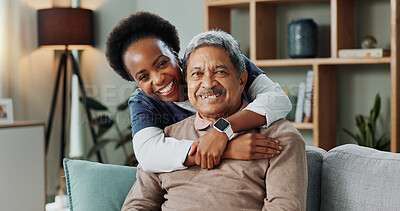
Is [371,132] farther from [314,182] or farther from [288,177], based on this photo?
[288,177]

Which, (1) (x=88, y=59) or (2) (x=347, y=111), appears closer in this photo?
(2) (x=347, y=111)

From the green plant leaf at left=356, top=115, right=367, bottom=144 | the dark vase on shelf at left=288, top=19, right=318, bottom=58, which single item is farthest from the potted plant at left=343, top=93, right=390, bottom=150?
the dark vase on shelf at left=288, top=19, right=318, bottom=58

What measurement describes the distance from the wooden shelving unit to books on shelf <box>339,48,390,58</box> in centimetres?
3

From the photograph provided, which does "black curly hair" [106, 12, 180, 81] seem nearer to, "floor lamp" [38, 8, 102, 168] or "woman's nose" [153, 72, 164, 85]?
"woman's nose" [153, 72, 164, 85]

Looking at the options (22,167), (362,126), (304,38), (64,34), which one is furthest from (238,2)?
(22,167)

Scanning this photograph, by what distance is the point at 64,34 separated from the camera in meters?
3.75

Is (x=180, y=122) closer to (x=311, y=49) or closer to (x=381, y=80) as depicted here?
(x=311, y=49)

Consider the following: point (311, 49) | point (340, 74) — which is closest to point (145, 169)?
point (311, 49)

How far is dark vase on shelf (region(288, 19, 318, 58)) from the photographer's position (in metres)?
3.31

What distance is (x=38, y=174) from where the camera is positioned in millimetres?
3428

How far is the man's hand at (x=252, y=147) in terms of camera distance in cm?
147

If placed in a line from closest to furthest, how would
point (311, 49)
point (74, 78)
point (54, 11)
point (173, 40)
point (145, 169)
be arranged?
point (145, 169), point (173, 40), point (311, 49), point (54, 11), point (74, 78)

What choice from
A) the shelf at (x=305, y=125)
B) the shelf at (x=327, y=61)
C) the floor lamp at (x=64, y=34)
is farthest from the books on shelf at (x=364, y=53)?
the floor lamp at (x=64, y=34)

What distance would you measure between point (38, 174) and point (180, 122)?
6.70 feet
